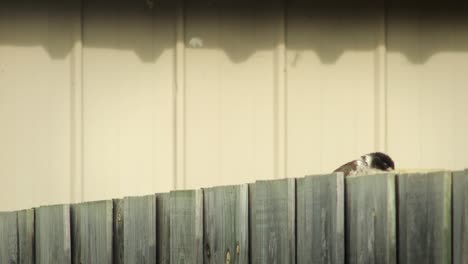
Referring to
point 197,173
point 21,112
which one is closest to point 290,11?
point 197,173

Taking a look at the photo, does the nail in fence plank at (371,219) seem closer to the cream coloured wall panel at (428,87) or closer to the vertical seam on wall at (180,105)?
the vertical seam on wall at (180,105)

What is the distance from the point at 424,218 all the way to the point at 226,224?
486 millimetres

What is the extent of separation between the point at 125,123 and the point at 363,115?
1038mm

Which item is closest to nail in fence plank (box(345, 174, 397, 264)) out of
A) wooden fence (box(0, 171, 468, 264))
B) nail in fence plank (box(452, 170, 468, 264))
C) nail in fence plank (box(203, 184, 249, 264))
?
wooden fence (box(0, 171, 468, 264))

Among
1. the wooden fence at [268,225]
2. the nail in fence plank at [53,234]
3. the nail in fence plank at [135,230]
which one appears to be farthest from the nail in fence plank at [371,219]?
the nail in fence plank at [53,234]

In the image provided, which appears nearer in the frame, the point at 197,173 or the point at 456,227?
the point at 456,227

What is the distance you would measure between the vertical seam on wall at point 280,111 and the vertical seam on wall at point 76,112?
832 mm

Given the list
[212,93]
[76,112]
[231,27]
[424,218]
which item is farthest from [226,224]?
[231,27]

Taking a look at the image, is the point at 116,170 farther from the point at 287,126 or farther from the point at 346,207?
the point at 346,207

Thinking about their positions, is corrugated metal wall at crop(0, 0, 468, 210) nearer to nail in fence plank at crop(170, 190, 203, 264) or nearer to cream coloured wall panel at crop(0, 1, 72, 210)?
cream coloured wall panel at crop(0, 1, 72, 210)

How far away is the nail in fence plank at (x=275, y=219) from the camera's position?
257cm

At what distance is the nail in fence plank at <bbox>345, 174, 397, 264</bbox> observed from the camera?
2.46 m

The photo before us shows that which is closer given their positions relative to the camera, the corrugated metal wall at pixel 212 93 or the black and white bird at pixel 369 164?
the corrugated metal wall at pixel 212 93

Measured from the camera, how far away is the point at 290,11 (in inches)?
184
